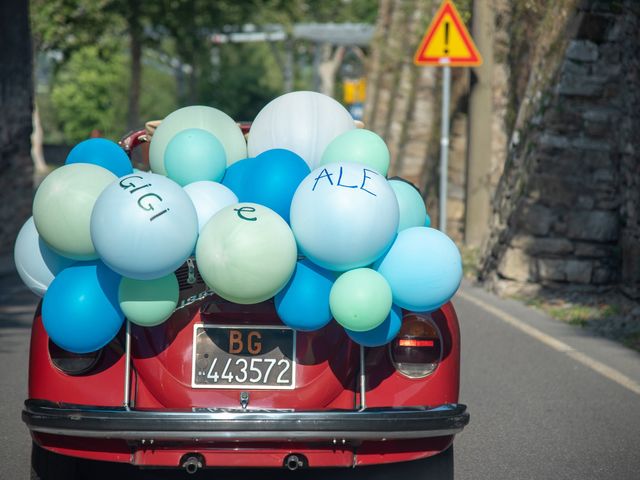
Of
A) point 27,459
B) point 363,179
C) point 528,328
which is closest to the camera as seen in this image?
point 363,179

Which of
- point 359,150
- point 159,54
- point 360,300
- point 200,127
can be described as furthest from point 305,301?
point 159,54

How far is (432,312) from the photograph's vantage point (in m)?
4.83

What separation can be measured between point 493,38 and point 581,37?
5011 mm

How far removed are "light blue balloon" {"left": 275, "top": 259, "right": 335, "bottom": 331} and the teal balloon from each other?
48cm

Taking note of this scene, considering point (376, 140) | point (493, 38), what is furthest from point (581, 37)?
point (376, 140)

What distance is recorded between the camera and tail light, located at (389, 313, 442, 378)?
15.5ft

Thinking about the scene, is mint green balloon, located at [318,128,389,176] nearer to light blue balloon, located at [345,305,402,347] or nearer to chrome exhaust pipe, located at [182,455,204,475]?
light blue balloon, located at [345,305,402,347]

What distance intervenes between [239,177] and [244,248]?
0.74 m


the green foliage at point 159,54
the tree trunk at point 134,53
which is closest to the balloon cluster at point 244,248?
the green foliage at point 159,54

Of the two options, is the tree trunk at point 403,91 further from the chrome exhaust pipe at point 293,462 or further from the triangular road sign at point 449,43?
the chrome exhaust pipe at point 293,462

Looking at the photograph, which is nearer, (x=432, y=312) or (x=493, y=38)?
(x=432, y=312)

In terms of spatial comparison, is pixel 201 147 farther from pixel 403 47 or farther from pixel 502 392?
pixel 403 47

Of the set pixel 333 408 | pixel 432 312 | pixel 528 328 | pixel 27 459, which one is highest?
pixel 432 312

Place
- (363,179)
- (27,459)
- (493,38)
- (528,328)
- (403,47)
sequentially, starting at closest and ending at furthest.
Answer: (363,179) → (27,459) → (528,328) → (493,38) → (403,47)
